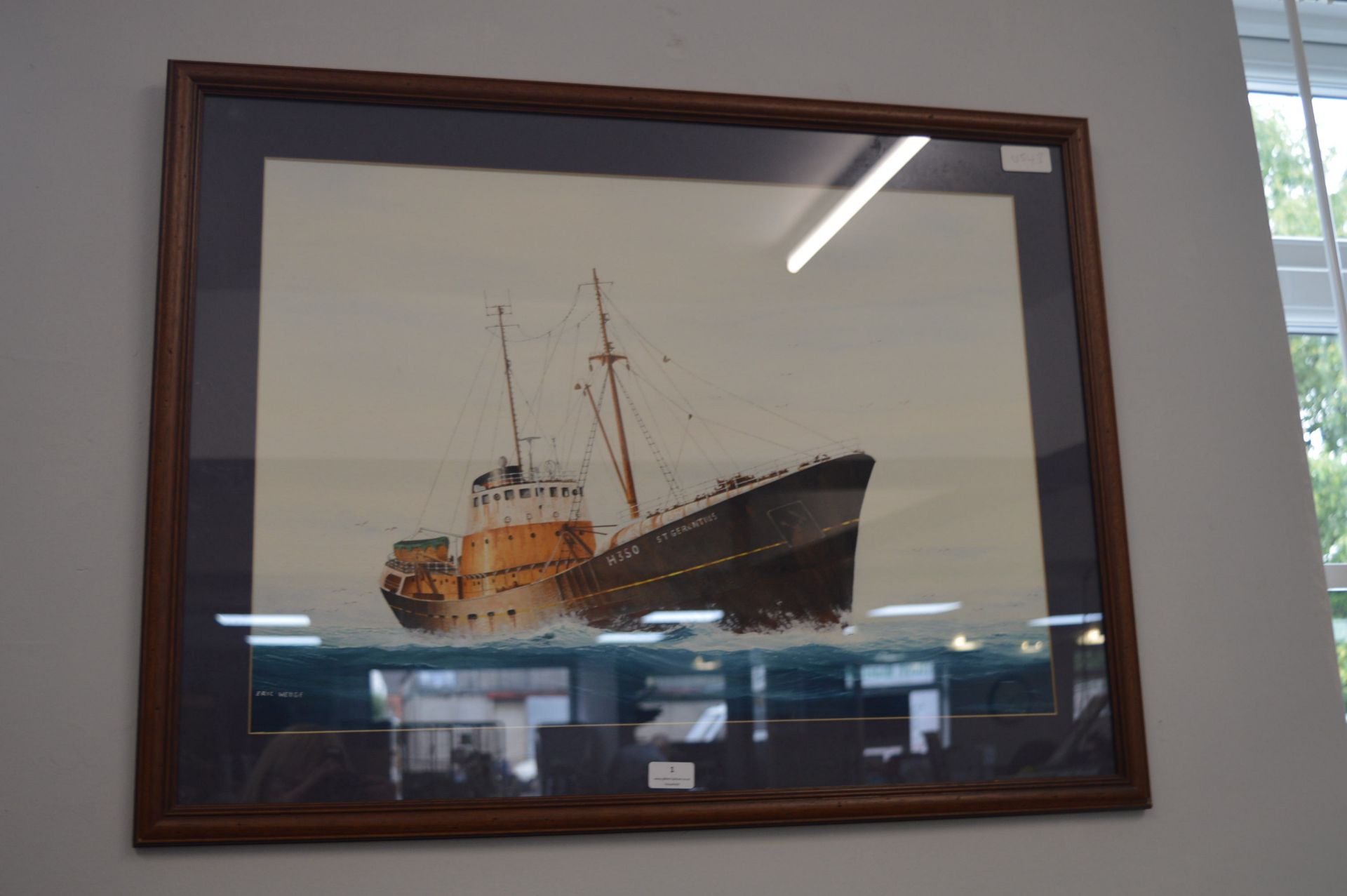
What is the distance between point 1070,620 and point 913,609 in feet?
0.63

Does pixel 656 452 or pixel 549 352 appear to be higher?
pixel 549 352

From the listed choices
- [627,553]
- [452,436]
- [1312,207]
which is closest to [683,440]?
[627,553]

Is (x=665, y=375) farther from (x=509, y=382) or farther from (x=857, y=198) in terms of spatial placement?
(x=857, y=198)

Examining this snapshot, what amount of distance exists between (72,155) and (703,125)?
2.32 ft

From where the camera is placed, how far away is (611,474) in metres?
1.16

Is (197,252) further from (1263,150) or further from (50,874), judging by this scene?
(1263,150)

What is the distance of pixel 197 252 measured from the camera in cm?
113

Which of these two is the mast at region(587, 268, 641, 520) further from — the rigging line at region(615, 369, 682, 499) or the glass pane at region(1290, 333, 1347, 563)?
the glass pane at region(1290, 333, 1347, 563)

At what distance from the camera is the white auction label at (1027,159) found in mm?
1321

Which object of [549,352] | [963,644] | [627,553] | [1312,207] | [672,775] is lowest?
[672,775]

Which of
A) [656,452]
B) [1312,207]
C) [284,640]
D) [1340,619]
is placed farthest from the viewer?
[1312,207]

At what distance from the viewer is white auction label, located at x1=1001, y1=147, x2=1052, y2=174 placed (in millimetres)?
1321

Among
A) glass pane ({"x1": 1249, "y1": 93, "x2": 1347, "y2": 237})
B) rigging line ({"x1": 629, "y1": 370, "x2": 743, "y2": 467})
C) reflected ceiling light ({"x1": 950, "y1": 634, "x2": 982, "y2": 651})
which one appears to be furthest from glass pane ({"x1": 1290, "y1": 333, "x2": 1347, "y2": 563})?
rigging line ({"x1": 629, "y1": 370, "x2": 743, "y2": 467})

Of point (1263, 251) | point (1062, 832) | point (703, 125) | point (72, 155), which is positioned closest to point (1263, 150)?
point (1263, 251)
